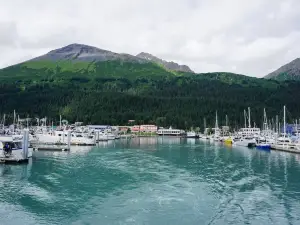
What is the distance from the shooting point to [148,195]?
32.6 meters

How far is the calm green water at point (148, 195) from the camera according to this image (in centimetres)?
2556

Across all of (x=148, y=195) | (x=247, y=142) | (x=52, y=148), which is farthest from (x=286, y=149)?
(x=148, y=195)

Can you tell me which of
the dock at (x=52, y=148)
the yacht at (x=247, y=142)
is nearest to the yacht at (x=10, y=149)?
the dock at (x=52, y=148)

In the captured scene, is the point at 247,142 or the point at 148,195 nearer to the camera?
the point at 148,195

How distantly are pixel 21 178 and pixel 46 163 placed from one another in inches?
582

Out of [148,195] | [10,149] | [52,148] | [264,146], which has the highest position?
[10,149]

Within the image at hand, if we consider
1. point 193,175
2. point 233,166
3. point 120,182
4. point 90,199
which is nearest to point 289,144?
point 233,166

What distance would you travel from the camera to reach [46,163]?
2206 inches

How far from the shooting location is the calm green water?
25.6 metres

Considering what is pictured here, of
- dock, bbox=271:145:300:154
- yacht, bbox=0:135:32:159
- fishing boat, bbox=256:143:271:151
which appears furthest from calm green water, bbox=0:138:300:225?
fishing boat, bbox=256:143:271:151

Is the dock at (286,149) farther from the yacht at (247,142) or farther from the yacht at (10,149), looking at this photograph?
the yacht at (10,149)

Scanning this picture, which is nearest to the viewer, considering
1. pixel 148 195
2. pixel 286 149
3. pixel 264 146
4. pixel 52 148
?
pixel 148 195

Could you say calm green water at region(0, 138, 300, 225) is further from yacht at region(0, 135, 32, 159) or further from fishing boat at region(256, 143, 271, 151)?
fishing boat at region(256, 143, 271, 151)

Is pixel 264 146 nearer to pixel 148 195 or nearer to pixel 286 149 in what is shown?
pixel 286 149
